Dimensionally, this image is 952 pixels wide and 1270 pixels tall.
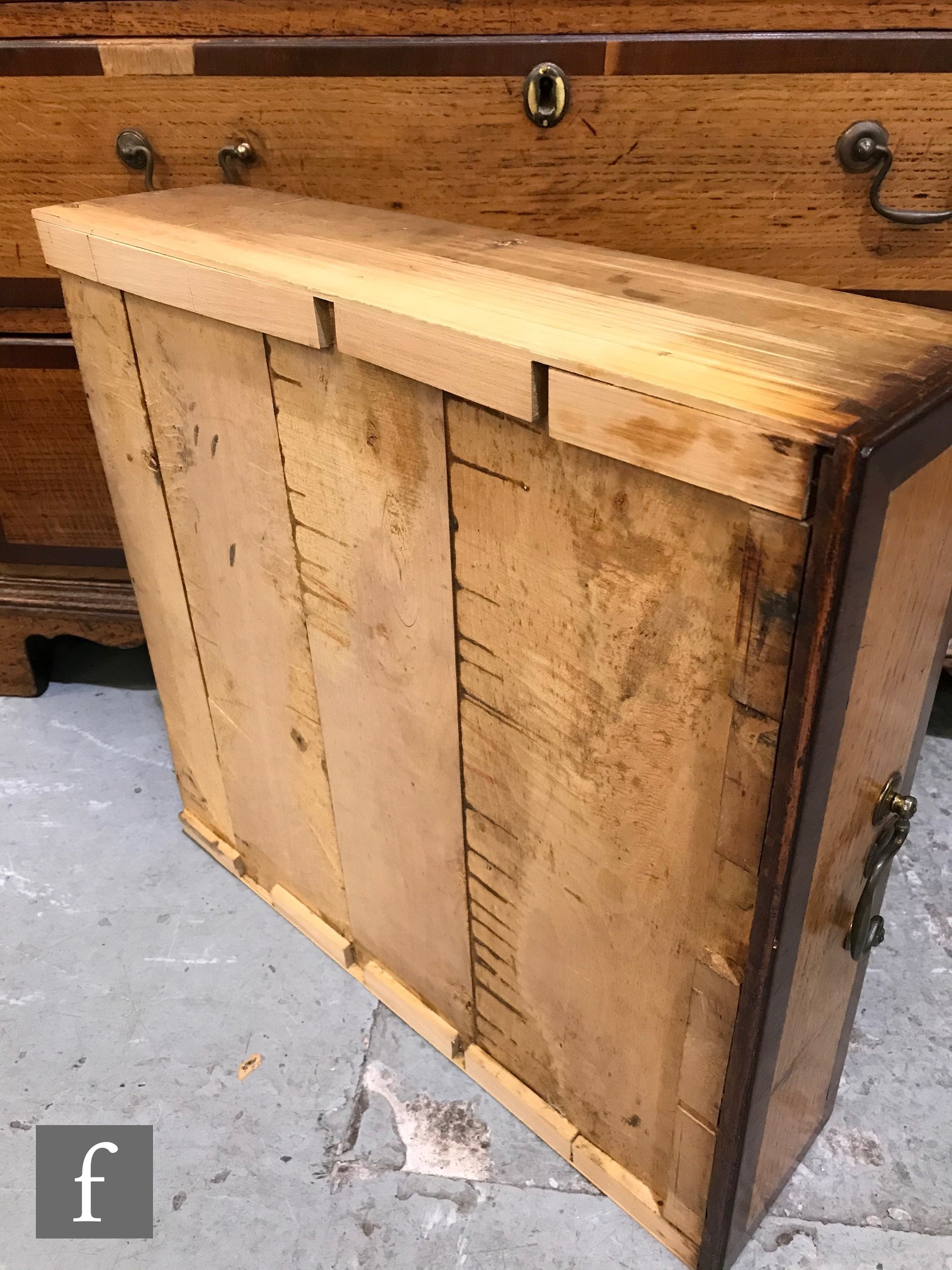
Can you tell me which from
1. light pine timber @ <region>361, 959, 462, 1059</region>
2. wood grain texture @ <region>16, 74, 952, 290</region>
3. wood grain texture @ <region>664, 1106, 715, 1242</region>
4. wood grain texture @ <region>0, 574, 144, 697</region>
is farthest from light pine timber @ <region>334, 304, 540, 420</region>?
wood grain texture @ <region>0, 574, 144, 697</region>

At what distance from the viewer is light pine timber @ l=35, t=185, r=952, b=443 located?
1.57 ft

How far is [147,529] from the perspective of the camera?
96 cm

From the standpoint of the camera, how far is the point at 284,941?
1050 millimetres

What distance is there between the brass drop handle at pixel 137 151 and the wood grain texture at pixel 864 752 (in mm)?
758

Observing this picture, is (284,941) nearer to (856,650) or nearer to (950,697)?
(856,650)

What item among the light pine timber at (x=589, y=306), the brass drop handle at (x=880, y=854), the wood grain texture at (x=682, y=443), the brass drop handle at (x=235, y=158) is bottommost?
the brass drop handle at (x=880, y=854)

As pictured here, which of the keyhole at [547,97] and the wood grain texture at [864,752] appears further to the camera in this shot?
the keyhole at [547,97]

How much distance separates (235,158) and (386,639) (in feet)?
1.63

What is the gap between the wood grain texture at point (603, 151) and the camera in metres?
0.80

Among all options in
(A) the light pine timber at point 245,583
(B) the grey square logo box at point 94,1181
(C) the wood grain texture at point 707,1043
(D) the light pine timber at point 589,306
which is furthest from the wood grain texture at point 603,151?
(B) the grey square logo box at point 94,1181

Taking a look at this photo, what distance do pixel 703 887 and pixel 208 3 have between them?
82cm

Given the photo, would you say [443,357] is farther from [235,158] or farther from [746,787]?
[235,158]

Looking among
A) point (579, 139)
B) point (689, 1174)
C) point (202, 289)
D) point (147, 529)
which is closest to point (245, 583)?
point (147, 529)

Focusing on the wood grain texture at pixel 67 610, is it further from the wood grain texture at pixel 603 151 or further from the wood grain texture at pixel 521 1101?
the wood grain texture at pixel 521 1101
